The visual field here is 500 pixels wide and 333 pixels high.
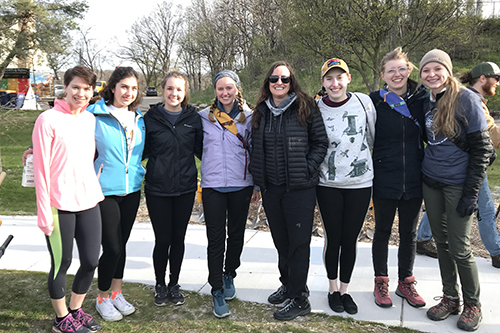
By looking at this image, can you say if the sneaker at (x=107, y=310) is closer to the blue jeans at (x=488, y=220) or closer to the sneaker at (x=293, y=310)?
the sneaker at (x=293, y=310)

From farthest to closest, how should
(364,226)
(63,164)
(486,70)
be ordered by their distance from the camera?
(364,226)
(486,70)
(63,164)

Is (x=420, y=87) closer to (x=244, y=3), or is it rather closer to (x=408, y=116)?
(x=408, y=116)

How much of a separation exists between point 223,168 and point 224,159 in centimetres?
8

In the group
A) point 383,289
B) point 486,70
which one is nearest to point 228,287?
point 383,289

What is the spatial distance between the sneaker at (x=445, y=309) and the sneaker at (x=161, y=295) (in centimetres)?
222

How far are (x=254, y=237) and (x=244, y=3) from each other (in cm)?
2415

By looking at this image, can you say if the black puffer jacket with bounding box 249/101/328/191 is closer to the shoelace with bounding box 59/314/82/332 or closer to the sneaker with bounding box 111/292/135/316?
the sneaker with bounding box 111/292/135/316

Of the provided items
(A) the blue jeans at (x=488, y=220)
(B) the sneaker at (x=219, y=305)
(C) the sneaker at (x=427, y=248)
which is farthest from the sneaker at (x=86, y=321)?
(A) the blue jeans at (x=488, y=220)

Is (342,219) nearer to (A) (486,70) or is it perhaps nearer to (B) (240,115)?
(B) (240,115)

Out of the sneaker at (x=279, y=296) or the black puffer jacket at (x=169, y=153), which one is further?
the sneaker at (x=279, y=296)

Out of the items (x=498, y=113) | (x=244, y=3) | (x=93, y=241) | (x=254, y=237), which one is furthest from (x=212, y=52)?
(x=93, y=241)

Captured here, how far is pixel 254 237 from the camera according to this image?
5.12m

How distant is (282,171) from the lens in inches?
119

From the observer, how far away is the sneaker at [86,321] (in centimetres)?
300
